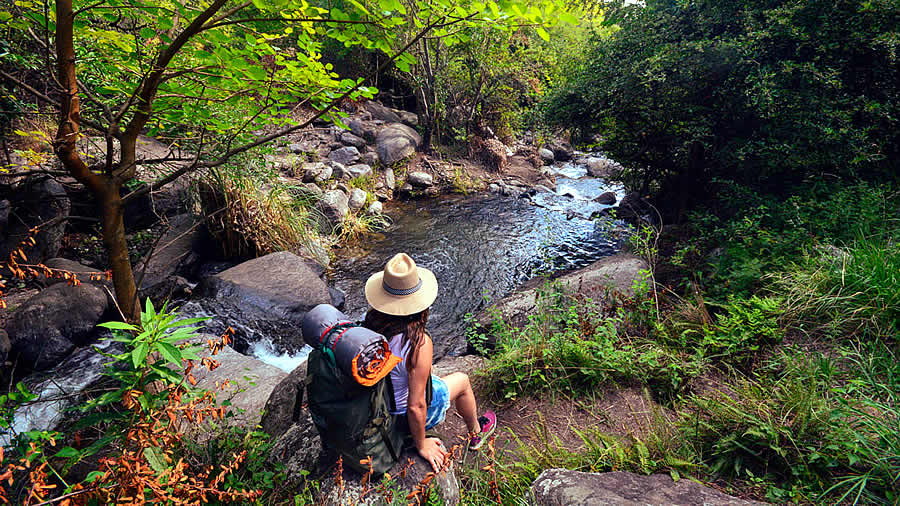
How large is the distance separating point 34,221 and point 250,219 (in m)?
2.48

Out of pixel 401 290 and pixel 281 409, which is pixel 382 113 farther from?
pixel 401 290

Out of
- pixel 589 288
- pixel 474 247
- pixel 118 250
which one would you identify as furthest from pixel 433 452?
pixel 474 247

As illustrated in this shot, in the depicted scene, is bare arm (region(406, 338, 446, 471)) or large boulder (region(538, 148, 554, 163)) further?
large boulder (region(538, 148, 554, 163))

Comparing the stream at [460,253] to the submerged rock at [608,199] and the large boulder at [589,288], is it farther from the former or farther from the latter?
the large boulder at [589,288]

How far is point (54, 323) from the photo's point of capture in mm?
4184

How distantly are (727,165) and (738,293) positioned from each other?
8.32ft

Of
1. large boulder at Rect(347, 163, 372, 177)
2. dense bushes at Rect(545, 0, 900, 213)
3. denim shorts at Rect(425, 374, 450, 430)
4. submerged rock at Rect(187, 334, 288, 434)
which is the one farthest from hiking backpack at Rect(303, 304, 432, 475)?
large boulder at Rect(347, 163, 372, 177)

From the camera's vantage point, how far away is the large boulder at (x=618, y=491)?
1926mm

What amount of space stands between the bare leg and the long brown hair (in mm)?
594

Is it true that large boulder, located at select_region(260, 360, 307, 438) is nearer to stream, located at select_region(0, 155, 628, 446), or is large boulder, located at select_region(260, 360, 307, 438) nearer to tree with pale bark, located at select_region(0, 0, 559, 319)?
tree with pale bark, located at select_region(0, 0, 559, 319)

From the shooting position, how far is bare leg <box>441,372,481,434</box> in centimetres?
273

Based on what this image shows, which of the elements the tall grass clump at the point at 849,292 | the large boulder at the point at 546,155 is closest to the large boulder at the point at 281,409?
the tall grass clump at the point at 849,292

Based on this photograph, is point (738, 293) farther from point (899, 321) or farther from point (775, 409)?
point (775, 409)

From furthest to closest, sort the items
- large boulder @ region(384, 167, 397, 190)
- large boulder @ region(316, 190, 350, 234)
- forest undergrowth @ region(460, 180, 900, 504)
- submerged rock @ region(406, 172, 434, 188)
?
submerged rock @ region(406, 172, 434, 188)
large boulder @ region(384, 167, 397, 190)
large boulder @ region(316, 190, 350, 234)
forest undergrowth @ region(460, 180, 900, 504)
